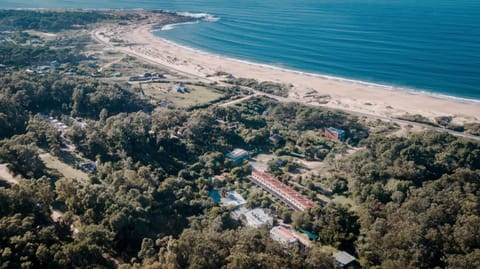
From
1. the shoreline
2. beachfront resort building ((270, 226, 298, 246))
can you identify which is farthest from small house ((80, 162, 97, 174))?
the shoreline

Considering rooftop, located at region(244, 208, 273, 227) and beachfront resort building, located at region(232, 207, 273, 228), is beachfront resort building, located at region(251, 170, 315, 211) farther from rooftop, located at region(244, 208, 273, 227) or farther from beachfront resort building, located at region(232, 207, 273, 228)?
rooftop, located at region(244, 208, 273, 227)

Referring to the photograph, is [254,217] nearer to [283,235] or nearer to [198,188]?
[283,235]

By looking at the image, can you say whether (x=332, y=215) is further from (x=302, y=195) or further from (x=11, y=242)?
(x=11, y=242)

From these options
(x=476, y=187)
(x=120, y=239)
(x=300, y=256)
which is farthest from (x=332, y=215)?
(x=120, y=239)

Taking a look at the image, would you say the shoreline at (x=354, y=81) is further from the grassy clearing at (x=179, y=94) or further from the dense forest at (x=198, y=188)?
the grassy clearing at (x=179, y=94)

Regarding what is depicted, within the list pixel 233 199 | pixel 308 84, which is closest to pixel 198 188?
pixel 233 199

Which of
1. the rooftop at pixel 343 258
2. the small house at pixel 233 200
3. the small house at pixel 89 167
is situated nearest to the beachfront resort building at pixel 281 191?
the small house at pixel 233 200
